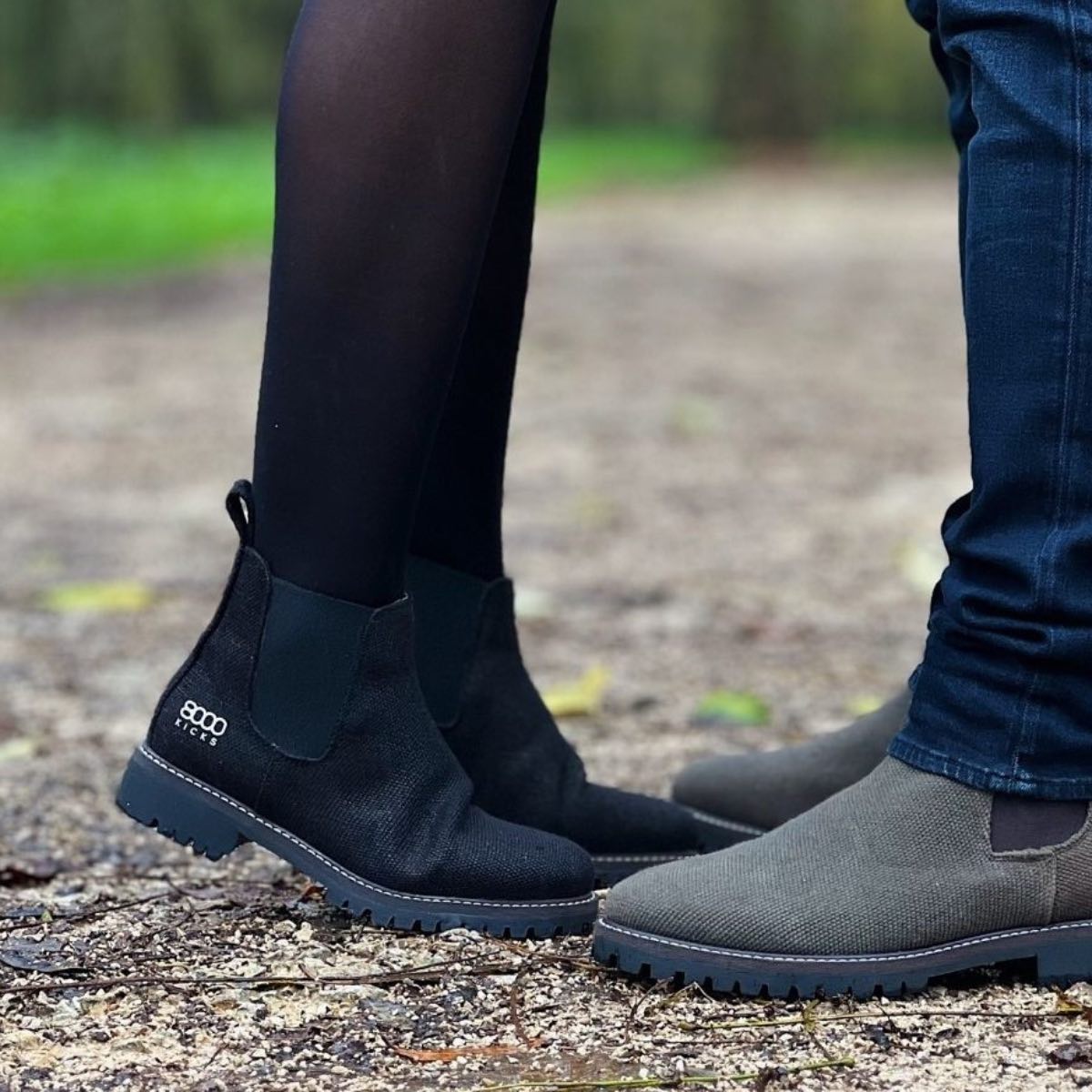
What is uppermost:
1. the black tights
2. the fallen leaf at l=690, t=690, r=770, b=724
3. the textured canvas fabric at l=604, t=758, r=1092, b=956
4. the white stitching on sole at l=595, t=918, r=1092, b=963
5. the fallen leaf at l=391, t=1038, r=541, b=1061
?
the black tights

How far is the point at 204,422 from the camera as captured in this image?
4578 millimetres

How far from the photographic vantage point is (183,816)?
1261mm

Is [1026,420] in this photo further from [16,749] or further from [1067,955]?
[16,749]

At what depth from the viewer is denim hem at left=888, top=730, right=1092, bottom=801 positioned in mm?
1222

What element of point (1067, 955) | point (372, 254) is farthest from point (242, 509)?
point (1067, 955)

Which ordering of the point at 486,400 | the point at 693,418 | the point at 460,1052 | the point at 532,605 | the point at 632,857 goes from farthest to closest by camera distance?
the point at 693,418
the point at 532,605
the point at 632,857
the point at 486,400
the point at 460,1052

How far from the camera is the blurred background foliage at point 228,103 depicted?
408 inches

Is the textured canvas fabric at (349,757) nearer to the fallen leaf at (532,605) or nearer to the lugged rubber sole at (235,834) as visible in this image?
the lugged rubber sole at (235,834)

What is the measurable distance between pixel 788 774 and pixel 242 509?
0.55 meters

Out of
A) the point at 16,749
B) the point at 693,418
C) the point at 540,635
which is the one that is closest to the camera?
the point at 16,749

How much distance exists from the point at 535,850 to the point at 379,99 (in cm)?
52

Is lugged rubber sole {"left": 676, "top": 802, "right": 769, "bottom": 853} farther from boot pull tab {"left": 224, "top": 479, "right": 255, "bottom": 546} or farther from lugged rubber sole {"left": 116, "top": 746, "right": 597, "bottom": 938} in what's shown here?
boot pull tab {"left": 224, "top": 479, "right": 255, "bottom": 546}

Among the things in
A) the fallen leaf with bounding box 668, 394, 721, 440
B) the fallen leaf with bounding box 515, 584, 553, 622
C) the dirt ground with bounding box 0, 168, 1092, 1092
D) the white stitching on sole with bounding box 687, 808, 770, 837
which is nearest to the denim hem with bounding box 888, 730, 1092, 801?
the dirt ground with bounding box 0, 168, 1092, 1092

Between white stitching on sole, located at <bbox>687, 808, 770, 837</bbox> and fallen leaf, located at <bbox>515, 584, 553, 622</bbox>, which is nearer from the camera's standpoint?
white stitching on sole, located at <bbox>687, 808, 770, 837</bbox>
